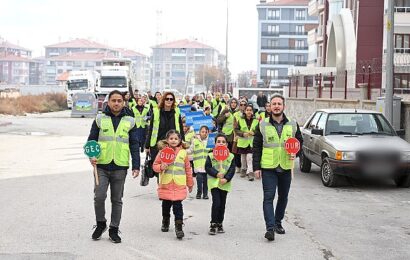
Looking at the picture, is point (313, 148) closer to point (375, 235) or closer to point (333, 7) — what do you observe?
point (375, 235)

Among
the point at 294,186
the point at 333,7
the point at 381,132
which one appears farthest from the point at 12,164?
the point at 333,7

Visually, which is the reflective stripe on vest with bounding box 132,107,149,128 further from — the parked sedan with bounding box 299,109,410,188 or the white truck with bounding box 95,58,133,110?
the white truck with bounding box 95,58,133,110

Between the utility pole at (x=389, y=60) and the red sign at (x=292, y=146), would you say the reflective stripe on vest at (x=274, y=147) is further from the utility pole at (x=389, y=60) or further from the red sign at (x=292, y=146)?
the utility pole at (x=389, y=60)

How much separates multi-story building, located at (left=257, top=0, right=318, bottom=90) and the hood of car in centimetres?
10769

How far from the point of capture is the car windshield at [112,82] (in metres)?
52.6

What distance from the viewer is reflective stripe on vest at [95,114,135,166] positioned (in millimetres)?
7906

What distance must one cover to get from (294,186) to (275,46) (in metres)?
112

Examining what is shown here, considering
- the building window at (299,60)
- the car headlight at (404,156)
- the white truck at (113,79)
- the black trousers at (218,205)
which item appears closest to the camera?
the black trousers at (218,205)

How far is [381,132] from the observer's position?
1389 cm

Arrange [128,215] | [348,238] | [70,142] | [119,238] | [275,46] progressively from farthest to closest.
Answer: [275,46] → [70,142] → [128,215] → [348,238] → [119,238]

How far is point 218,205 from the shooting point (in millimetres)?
8555

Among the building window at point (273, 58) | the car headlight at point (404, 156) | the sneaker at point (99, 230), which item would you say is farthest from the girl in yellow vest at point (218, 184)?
the building window at point (273, 58)

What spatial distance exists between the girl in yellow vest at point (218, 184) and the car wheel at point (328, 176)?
469cm

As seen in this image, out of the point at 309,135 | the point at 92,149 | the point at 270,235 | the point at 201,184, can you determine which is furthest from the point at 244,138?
the point at 92,149
